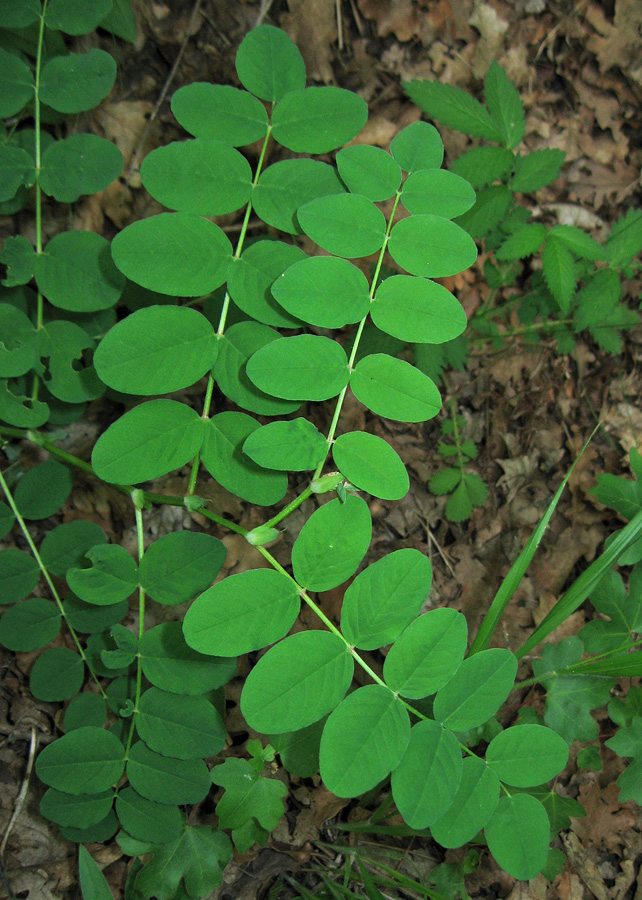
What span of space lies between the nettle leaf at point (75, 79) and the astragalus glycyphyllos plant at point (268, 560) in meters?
0.28

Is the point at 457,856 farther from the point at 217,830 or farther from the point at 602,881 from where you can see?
the point at 217,830

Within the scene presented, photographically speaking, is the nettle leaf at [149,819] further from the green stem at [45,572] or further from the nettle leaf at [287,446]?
the nettle leaf at [287,446]

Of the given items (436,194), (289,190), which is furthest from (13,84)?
(436,194)

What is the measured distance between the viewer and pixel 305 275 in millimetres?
1501

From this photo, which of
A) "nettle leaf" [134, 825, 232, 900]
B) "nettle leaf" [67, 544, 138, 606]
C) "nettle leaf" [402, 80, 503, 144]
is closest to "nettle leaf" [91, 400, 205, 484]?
"nettle leaf" [67, 544, 138, 606]

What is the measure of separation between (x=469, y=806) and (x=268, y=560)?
723 mm

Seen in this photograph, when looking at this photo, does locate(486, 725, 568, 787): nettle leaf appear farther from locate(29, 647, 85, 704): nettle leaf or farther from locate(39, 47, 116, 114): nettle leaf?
locate(39, 47, 116, 114): nettle leaf

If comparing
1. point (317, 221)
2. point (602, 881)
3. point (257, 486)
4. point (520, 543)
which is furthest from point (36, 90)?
point (602, 881)

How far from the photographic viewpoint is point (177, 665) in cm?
159

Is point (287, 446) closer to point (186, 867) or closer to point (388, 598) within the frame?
point (388, 598)

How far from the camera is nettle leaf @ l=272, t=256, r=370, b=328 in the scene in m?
1.49

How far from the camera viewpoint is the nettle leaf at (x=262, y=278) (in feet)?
5.17

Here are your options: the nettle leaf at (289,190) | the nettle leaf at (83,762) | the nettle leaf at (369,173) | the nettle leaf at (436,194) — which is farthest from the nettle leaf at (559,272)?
the nettle leaf at (83,762)

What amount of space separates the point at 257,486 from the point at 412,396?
17.7 inches
